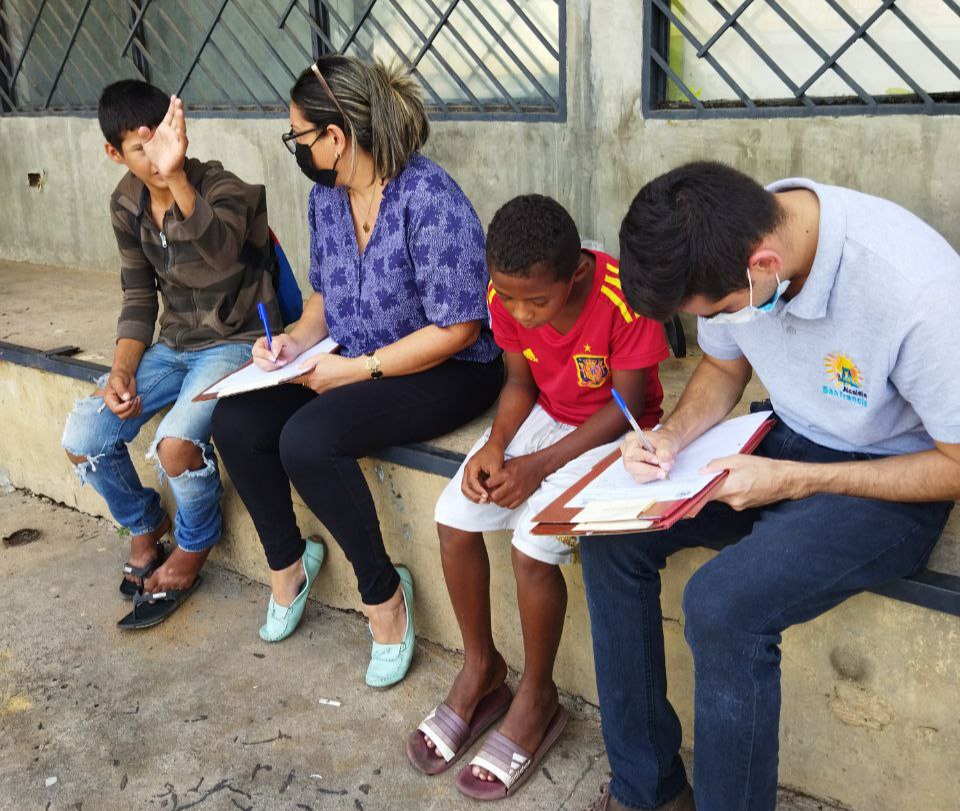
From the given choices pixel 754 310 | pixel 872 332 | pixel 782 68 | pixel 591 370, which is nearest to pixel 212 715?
pixel 591 370

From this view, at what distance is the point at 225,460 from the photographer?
2848mm

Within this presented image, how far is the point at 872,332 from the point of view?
5.88 feet

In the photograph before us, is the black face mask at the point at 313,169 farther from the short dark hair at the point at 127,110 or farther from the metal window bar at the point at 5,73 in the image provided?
the metal window bar at the point at 5,73

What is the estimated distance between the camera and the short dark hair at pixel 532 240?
7.16 ft

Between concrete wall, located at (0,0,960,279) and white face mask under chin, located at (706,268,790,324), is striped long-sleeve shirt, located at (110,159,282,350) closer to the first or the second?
concrete wall, located at (0,0,960,279)

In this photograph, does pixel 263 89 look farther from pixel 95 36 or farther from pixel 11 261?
pixel 11 261

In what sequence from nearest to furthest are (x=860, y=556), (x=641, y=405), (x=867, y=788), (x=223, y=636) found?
(x=860, y=556) → (x=867, y=788) → (x=641, y=405) → (x=223, y=636)

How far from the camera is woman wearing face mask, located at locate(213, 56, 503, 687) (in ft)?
8.71

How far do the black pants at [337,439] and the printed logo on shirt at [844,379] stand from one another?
1.11 meters

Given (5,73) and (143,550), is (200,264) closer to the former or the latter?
(143,550)

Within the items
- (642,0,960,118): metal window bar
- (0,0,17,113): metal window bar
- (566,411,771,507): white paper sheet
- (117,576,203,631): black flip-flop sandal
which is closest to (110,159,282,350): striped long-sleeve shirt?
(117,576,203,631): black flip-flop sandal

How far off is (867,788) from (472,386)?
135 cm

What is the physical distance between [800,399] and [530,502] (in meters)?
0.64

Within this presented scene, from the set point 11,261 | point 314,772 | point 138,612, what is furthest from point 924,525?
point 11,261
